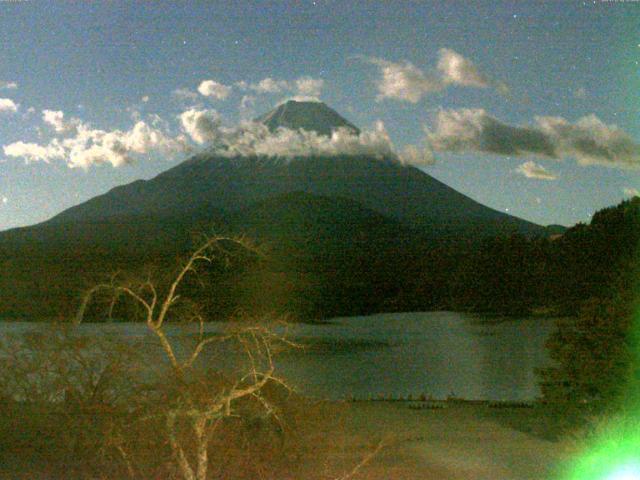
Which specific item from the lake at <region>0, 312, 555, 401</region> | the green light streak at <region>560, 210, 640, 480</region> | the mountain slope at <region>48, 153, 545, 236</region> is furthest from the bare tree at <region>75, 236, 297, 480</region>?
the mountain slope at <region>48, 153, 545, 236</region>

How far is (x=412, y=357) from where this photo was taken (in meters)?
30.4

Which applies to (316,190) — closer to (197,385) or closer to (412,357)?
(412,357)

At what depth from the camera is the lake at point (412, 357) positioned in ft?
67.6

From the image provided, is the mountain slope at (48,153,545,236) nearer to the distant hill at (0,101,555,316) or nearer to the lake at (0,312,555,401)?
the distant hill at (0,101,555,316)

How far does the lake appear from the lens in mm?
20594

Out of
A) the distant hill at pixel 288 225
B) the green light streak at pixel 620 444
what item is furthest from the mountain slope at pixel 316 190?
the green light streak at pixel 620 444

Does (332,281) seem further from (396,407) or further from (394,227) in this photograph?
(396,407)

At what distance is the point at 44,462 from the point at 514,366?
→ 2337 centimetres

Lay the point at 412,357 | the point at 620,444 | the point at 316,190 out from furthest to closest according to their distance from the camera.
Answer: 1. the point at 316,190
2. the point at 412,357
3. the point at 620,444

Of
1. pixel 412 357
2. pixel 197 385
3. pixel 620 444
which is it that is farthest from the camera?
pixel 412 357

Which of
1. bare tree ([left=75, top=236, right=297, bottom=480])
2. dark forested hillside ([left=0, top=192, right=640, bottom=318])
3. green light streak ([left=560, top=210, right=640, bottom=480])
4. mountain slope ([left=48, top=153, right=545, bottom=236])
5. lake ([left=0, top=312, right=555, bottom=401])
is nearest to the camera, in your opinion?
bare tree ([left=75, top=236, right=297, bottom=480])

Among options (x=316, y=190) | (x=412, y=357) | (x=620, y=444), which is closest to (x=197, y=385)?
(x=620, y=444)

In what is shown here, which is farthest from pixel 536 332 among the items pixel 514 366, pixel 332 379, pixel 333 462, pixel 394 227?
pixel 333 462

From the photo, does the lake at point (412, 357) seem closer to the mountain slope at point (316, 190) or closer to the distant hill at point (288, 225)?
the distant hill at point (288, 225)
